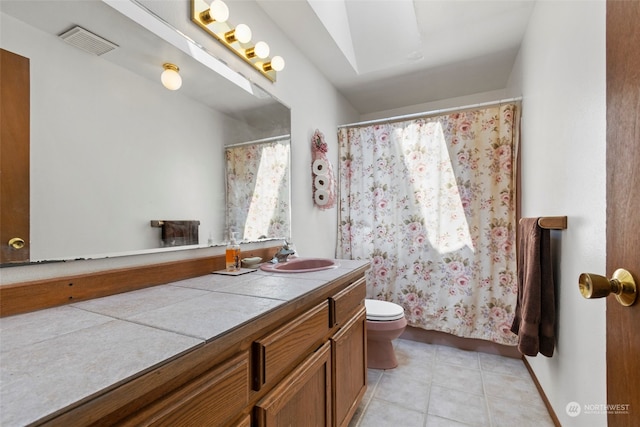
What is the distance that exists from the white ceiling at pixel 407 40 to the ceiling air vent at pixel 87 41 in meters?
1.06

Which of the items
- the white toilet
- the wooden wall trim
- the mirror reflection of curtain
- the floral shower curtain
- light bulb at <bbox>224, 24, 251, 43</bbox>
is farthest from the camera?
the floral shower curtain

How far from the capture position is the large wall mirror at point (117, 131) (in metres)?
0.82

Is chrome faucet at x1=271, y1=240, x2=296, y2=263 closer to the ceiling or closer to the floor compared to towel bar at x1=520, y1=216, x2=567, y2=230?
closer to the floor

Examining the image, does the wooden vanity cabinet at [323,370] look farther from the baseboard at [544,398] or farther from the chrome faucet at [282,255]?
the baseboard at [544,398]

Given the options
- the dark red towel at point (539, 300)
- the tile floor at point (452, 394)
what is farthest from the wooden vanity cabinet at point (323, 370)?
the dark red towel at point (539, 300)

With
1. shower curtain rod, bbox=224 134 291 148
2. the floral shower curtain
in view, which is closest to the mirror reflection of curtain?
shower curtain rod, bbox=224 134 291 148

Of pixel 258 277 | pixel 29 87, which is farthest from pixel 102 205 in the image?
pixel 258 277

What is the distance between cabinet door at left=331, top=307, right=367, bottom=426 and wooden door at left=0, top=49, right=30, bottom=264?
3.54 ft

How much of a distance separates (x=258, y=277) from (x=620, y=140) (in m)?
1.14

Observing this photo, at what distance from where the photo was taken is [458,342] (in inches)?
94.8

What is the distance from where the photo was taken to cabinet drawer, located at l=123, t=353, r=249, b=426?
491mm

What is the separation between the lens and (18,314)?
0.73 m

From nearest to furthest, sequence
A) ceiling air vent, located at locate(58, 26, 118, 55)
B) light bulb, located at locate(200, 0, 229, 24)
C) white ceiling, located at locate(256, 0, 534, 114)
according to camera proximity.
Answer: ceiling air vent, located at locate(58, 26, 118, 55)
light bulb, located at locate(200, 0, 229, 24)
white ceiling, located at locate(256, 0, 534, 114)

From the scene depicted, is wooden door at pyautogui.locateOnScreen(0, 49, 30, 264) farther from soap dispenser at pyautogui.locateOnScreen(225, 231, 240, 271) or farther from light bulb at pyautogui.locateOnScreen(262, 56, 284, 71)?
light bulb at pyautogui.locateOnScreen(262, 56, 284, 71)
